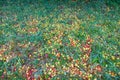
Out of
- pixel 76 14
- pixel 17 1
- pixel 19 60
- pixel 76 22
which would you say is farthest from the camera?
pixel 17 1

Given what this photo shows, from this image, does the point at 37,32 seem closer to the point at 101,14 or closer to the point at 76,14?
the point at 76,14

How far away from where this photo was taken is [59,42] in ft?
27.6

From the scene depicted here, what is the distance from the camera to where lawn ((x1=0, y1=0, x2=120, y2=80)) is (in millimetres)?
7039

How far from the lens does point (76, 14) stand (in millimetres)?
11211

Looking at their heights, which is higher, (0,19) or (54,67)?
(0,19)

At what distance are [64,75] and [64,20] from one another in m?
4.05

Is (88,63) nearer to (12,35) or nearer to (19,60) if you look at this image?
(19,60)

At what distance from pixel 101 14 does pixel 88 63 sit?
182 inches

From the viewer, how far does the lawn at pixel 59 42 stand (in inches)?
277

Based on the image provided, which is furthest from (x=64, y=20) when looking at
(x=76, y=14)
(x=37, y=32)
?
(x=37, y=32)

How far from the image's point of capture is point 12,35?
8906 mm

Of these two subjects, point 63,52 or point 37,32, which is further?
point 37,32

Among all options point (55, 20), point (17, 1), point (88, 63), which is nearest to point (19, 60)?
point (88, 63)

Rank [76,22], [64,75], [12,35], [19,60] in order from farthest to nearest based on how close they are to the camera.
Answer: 1. [76,22]
2. [12,35]
3. [19,60]
4. [64,75]
